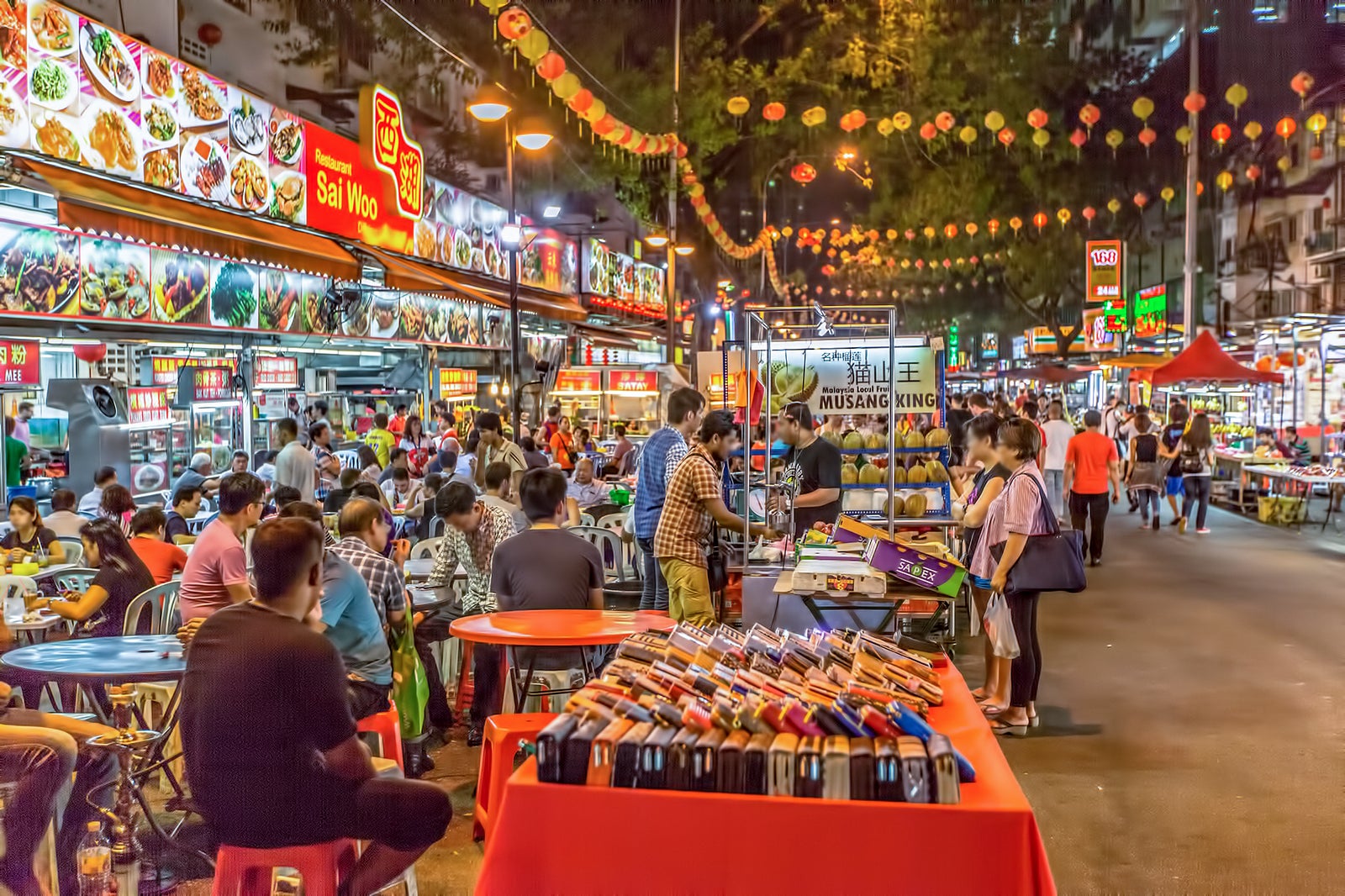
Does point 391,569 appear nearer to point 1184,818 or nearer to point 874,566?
point 874,566

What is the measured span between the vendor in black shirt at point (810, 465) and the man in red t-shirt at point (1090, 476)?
18.0ft

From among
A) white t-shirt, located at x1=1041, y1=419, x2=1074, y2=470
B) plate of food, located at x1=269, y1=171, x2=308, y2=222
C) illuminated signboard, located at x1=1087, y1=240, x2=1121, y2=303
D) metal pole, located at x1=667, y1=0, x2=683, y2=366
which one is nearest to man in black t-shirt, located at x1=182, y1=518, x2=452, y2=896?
plate of food, located at x1=269, y1=171, x2=308, y2=222

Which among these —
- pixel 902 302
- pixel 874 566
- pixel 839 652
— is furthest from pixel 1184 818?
pixel 902 302

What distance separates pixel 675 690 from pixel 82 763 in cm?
286

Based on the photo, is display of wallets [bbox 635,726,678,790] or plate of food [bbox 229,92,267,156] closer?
display of wallets [bbox 635,726,678,790]

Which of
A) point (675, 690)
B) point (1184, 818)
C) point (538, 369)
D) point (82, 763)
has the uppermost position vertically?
point (538, 369)

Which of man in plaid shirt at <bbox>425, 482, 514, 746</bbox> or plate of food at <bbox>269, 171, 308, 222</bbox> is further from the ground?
plate of food at <bbox>269, 171, 308, 222</bbox>

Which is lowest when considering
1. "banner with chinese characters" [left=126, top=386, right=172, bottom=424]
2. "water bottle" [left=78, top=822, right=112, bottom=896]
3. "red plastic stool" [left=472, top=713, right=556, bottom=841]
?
"water bottle" [left=78, top=822, right=112, bottom=896]

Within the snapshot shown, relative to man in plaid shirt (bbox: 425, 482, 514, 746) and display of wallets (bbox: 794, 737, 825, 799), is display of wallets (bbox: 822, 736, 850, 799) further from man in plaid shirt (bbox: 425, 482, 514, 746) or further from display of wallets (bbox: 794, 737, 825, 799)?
man in plaid shirt (bbox: 425, 482, 514, 746)

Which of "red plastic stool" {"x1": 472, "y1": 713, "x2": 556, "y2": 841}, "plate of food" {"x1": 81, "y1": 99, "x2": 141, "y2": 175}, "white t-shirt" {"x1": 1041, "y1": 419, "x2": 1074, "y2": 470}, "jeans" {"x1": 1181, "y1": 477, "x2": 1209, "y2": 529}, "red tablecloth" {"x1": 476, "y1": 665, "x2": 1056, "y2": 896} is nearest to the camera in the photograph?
"red tablecloth" {"x1": 476, "y1": 665, "x2": 1056, "y2": 896}

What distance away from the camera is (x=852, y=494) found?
10.0 meters

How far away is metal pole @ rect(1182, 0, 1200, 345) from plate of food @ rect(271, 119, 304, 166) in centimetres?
1525

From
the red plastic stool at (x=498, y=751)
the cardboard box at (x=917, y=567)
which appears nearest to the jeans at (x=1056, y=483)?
the cardboard box at (x=917, y=567)

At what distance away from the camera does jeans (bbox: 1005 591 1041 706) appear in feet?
26.0
